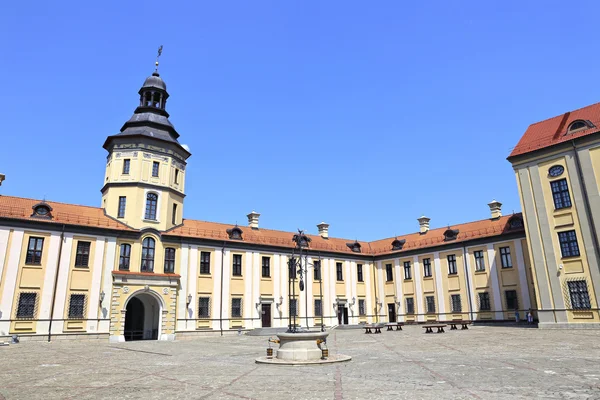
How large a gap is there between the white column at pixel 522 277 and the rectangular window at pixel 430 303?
8.13m

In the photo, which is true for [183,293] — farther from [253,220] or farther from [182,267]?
[253,220]

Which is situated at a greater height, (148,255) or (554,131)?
(554,131)

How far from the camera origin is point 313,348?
13.3 metres

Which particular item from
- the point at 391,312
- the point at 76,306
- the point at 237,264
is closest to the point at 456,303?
the point at 391,312

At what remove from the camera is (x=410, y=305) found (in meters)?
40.0

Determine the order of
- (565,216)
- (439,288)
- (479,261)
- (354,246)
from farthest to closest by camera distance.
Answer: (354,246) → (439,288) → (479,261) → (565,216)

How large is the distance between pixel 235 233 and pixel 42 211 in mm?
14540

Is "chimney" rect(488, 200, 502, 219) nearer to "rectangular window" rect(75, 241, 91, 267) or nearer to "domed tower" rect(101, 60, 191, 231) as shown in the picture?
"domed tower" rect(101, 60, 191, 231)

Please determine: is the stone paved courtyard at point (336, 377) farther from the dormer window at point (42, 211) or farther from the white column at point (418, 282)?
the white column at point (418, 282)

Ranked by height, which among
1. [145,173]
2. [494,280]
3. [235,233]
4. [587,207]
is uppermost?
[145,173]

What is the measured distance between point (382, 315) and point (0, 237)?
3255 cm

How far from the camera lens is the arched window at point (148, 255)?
3080 centimetres

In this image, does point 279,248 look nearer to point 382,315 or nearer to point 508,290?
point 382,315

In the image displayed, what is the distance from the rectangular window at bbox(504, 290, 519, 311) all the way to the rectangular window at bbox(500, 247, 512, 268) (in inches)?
80.7
